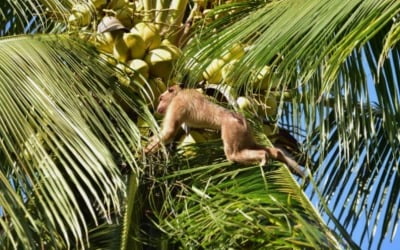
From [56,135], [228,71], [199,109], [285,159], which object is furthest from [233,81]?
[56,135]

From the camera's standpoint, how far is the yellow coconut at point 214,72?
15.2 ft

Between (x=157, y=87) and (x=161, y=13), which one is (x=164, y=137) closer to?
(x=157, y=87)

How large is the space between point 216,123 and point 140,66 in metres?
0.41

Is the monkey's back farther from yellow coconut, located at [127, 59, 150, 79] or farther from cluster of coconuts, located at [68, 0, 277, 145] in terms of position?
yellow coconut, located at [127, 59, 150, 79]

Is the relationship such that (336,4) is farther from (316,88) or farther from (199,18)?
(199,18)

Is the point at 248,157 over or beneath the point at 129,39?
beneath

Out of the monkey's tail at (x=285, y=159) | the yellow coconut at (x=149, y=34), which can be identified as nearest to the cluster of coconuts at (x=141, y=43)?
the yellow coconut at (x=149, y=34)

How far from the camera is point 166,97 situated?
4621 mm

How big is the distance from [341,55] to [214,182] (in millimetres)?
1073

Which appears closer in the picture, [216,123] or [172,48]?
[216,123]

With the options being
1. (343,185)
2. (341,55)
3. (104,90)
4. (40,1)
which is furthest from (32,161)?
(343,185)

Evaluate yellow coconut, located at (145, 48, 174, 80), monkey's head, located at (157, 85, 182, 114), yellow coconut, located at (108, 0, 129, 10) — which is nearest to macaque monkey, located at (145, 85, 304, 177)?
monkey's head, located at (157, 85, 182, 114)

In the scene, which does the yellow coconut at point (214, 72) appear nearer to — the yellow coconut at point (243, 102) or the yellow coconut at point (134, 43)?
the yellow coconut at point (243, 102)

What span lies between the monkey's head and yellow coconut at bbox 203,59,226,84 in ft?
0.48
